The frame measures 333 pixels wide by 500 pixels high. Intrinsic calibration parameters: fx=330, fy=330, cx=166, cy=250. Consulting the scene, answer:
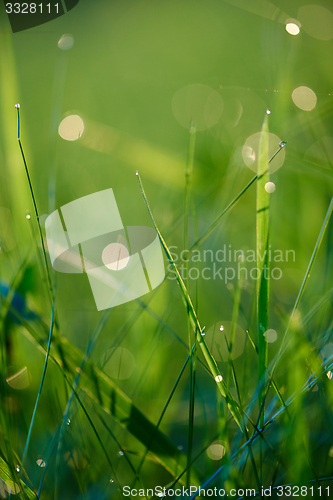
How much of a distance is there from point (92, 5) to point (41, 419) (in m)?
1.19

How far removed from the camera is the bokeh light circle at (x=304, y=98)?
740 millimetres

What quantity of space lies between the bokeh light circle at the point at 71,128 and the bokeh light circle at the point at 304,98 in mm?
523

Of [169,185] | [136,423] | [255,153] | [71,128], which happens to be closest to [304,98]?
[255,153]

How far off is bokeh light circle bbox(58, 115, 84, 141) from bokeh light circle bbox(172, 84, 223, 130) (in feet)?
0.84

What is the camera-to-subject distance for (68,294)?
0.60m

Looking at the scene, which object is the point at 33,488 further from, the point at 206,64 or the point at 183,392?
the point at 206,64

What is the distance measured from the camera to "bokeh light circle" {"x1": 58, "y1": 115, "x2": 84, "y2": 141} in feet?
2.67

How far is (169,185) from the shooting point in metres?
0.72

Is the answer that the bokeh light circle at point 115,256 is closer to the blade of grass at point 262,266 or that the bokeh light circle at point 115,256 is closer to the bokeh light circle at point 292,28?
the blade of grass at point 262,266

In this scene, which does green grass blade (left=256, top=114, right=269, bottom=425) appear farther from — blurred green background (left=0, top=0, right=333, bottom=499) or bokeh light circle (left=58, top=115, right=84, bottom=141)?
bokeh light circle (left=58, top=115, right=84, bottom=141)

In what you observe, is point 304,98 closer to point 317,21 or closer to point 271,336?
point 317,21

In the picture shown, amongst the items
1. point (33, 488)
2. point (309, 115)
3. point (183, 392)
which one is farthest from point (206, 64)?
point (33, 488)

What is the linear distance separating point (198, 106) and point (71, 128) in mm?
338

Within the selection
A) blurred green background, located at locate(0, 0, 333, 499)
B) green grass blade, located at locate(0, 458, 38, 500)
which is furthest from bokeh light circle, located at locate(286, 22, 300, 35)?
green grass blade, located at locate(0, 458, 38, 500)
